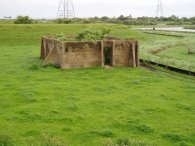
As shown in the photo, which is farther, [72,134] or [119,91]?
[119,91]

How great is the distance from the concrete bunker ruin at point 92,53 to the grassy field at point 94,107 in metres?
0.88

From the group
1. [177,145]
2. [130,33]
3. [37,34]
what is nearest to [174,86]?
[177,145]

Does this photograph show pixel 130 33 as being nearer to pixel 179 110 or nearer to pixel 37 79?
pixel 37 79

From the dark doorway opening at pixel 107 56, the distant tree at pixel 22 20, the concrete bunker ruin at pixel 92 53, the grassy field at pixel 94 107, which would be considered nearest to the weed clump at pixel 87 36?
the concrete bunker ruin at pixel 92 53

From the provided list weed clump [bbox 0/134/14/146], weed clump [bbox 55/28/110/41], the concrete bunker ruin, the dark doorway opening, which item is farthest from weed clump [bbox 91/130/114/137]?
weed clump [bbox 55/28/110/41]

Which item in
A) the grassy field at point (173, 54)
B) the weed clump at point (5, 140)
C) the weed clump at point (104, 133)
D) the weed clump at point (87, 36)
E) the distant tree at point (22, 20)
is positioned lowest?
the weed clump at point (104, 133)

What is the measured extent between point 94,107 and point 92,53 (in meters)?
9.38

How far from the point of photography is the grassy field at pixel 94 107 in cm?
1120

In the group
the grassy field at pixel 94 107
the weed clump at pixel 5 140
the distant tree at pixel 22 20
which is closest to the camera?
the weed clump at pixel 5 140

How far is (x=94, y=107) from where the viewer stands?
561 inches

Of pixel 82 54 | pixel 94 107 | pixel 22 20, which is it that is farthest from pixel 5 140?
pixel 22 20

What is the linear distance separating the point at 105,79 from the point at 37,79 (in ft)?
11.9

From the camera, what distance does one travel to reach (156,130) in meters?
11.8

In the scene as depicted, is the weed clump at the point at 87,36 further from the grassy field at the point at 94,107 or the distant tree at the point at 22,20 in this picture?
the distant tree at the point at 22,20
